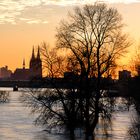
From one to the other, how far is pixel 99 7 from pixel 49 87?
829 cm

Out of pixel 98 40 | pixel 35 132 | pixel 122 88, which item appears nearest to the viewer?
pixel 98 40

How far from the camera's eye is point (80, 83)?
48219 mm

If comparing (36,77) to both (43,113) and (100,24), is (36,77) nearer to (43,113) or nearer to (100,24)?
(43,113)

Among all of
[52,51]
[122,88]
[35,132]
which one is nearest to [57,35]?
[52,51]

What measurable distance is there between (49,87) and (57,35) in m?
4.65

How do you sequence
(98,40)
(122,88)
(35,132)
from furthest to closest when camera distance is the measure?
(122,88) < (35,132) < (98,40)

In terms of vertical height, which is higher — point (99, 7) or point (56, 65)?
point (99, 7)

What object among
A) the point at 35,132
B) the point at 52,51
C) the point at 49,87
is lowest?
the point at 35,132

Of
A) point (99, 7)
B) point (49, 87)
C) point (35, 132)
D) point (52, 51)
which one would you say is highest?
point (99, 7)

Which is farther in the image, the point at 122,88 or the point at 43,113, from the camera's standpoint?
the point at 122,88

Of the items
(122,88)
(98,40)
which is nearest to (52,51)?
(98,40)

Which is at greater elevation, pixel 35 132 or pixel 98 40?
pixel 98 40

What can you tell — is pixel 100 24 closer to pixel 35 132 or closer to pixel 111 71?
pixel 111 71

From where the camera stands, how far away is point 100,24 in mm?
47562
